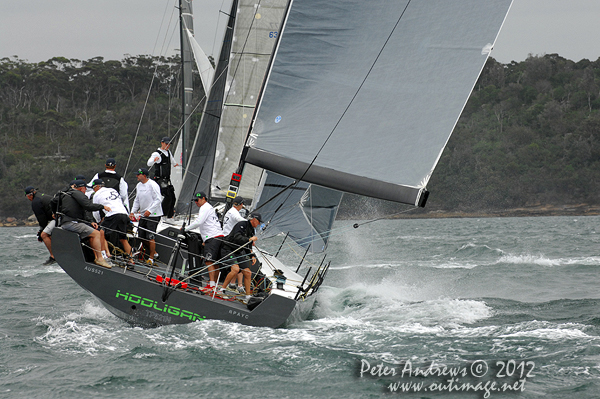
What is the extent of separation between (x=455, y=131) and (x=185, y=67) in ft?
197

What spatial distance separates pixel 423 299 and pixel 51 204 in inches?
253

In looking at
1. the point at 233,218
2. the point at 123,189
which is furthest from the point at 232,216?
the point at 123,189

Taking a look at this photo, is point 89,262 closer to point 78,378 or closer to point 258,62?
point 78,378

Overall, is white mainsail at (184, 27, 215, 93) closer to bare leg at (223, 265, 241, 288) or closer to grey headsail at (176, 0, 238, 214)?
grey headsail at (176, 0, 238, 214)

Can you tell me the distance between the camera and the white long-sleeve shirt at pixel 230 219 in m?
9.01

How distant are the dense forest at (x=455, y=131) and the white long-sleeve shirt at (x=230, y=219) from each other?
177 ft

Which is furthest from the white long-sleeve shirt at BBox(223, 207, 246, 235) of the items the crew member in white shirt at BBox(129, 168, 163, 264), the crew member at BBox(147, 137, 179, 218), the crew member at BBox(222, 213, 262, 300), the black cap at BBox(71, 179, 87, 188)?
the crew member at BBox(147, 137, 179, 218)

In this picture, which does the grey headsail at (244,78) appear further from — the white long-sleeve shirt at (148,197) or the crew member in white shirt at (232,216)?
Result: the crew member in white shirt at (232,216)

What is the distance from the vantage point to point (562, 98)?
275 feet

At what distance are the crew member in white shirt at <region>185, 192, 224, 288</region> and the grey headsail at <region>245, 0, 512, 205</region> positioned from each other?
0.89m

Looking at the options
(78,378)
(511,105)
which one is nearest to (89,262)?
(78,378)

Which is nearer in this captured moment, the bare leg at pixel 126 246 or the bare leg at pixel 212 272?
the bare leg at pixel 212 272

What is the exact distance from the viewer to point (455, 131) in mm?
74062

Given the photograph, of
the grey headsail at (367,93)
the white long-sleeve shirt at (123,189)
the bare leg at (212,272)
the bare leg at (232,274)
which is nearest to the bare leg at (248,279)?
the bare leg at (232,274)
